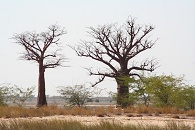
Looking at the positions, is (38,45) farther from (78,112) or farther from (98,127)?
(98,127)

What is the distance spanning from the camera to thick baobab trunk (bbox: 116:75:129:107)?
35.2m

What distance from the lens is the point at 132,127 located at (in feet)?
46.8

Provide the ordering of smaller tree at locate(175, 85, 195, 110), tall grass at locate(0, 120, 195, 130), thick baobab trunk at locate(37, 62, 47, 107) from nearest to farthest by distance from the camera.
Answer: tall grass at locate(0, 120, 195, 130) → smaller tree at locate(175, 85, 195, 110) → thick baobab trunk at locate(37, 62, 47, 107)

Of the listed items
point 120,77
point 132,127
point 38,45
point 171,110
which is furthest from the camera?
point 38,45

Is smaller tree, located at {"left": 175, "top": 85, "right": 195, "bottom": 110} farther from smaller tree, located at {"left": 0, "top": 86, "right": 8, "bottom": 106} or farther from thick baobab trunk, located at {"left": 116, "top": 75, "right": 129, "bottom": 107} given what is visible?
smaller tree, located at {"left": 0, "top": 86, "right": 8, "bottom": 106}

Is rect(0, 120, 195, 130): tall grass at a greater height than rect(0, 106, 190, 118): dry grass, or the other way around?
rect(0, 106, 190, 118): dry grass

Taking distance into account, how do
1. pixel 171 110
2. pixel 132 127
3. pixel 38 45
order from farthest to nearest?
pixel 38 45 < pixel 171 110 < pixel 132 127

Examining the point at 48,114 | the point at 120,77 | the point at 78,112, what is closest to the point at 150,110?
the point at 78,112

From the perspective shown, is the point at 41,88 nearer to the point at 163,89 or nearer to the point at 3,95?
the point at 3,95

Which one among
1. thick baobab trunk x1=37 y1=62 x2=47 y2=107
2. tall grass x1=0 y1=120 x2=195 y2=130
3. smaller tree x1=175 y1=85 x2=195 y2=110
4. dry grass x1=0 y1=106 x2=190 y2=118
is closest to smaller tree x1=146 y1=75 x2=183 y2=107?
smaller tree x1=175 y1=85 x2=195 y2=110

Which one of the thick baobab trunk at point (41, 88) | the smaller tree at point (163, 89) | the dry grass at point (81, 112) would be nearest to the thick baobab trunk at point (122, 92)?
the smaller tree at point (163, 89)

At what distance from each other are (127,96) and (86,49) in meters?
5.41

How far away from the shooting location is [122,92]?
118 feet

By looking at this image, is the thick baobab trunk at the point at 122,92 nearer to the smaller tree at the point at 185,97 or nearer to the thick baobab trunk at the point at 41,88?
the smaller tree at the point at 185,97
